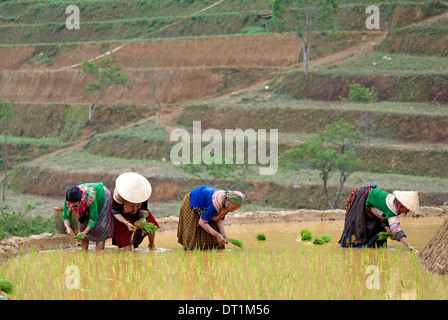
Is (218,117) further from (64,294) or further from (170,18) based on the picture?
(64,294)

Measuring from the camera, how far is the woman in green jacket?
923 cm

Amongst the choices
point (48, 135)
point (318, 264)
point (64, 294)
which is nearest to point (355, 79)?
point (48, 135)

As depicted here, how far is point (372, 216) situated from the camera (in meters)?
9.91

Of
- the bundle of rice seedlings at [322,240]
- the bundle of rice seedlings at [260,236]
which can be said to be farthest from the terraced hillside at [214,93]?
the bundle of rice seedlings at [322,240]

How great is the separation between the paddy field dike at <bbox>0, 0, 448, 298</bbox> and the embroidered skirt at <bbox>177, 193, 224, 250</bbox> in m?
3.06

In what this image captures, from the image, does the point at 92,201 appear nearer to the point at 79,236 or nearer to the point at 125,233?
the point at 79,236

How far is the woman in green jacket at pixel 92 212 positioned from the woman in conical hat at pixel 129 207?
122 millimetres

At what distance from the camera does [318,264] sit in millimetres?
8836

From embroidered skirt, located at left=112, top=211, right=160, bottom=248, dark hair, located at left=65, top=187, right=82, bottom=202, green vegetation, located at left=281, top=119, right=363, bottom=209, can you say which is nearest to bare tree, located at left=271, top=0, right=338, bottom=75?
green vegetation, located at left=281, top=119, right=363, bottom=209

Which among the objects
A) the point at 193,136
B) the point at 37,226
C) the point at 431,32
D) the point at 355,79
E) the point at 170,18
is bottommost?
the point at 37,226

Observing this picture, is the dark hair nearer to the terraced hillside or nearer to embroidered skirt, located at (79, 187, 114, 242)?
embroidered skirt, located at (79, 187, 114, 242)

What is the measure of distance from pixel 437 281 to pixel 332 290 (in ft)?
4.52

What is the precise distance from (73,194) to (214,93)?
31393mm

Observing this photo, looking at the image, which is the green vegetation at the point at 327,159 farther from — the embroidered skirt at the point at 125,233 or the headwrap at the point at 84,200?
the headwrap at the point at 84,200
